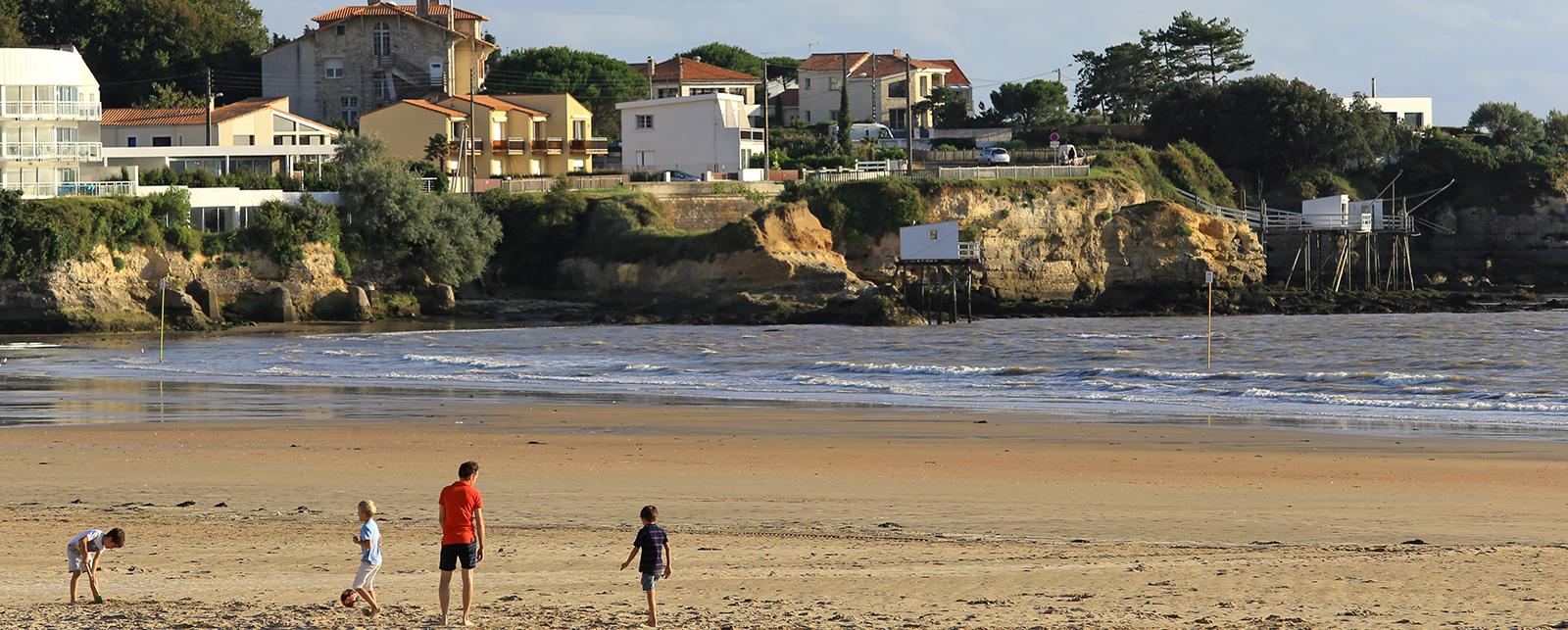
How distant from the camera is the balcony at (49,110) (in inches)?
1962

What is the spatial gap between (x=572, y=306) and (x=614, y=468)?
1327 inches

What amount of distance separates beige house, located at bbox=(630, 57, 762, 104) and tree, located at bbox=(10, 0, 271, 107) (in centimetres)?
2060

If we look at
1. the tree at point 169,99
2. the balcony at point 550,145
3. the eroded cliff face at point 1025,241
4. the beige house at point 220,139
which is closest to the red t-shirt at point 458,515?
the eroded cliff face at point 1025,241

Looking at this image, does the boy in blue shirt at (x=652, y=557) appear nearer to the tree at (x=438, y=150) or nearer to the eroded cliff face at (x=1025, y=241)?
the eroded cliff face at (x=1025, y=241)

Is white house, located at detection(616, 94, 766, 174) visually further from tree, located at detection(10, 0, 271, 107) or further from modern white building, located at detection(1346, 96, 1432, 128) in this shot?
modern white building, located at detection(1346, 96, 1432, 128)

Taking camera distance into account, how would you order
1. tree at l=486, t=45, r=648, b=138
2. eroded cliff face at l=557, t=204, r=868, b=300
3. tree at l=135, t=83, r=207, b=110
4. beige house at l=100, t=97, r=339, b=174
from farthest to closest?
1. tree at l=486, t=45, r=648, b=138
2. tree at l=135, t=83, r=207, b=110
3. beige house at l=100, t=97, r=339, b=174
4. eroded cliff face at l=557, t=204, r=868, b=300

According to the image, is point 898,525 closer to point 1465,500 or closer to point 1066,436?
point 1465,500

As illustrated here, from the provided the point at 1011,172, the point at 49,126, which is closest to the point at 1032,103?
the point at 1011,172

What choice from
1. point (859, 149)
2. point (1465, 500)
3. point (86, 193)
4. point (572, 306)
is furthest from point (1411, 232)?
point (1465, 500)

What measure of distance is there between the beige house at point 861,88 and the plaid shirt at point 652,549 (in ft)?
285

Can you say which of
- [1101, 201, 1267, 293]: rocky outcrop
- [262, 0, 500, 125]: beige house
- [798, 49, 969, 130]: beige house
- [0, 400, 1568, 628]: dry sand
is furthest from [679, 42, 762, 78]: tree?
[0, 400, 1568, 628]: dry sand

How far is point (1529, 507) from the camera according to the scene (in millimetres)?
14164

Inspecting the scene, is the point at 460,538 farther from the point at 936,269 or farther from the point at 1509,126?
the point at 1509,126

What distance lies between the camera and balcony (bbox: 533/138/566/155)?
Result: 7062cm
